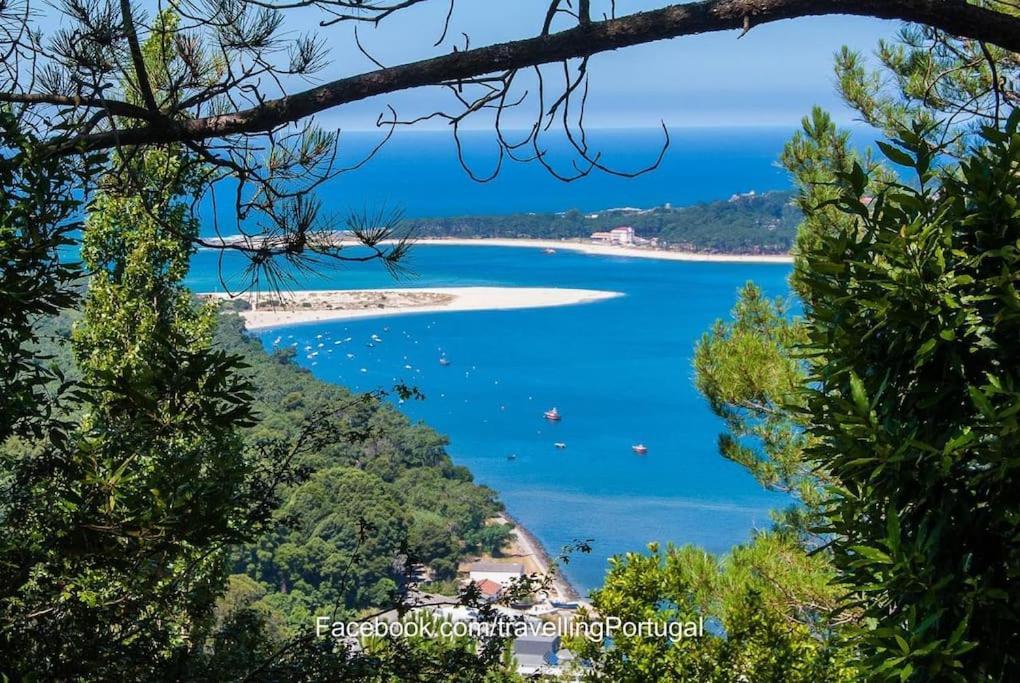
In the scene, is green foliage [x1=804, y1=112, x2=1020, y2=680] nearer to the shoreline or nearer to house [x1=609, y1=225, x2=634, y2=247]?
the shoreline

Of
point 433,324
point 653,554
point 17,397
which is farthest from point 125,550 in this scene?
point 433,324

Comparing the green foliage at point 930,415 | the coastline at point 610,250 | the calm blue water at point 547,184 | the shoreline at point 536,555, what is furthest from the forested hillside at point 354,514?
the coastline at point 610,250

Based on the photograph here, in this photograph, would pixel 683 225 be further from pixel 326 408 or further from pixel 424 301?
pixel 326 408

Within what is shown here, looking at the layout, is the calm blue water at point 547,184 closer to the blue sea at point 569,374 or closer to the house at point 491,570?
the blue sea at point 569,374

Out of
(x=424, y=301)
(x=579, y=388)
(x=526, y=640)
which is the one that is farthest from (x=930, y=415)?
(x=424, y=301)

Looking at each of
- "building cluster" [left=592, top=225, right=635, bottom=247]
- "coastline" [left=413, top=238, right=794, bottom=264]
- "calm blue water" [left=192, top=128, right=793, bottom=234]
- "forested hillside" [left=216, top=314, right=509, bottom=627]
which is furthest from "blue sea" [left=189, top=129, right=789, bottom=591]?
"forested hillside" [left=216, top=314, right=509, bottom=627]
